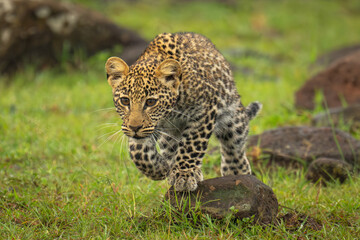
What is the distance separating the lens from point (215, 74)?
6246 millimetres

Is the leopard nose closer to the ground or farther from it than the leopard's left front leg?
farther from it

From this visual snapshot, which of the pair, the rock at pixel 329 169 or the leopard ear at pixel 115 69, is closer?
the leopard ear at pixel 115 69

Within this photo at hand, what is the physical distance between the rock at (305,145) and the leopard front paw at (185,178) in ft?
8.40

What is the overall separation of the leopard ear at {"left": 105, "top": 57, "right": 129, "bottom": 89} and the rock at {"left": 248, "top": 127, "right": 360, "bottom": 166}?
10.4ft

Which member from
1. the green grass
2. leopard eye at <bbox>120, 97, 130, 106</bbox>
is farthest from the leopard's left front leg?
leopard eye at <bbox>120, 97, 130, 106</bbox>

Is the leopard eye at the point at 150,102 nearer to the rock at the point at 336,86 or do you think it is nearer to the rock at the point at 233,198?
the rock at the point at 233,198

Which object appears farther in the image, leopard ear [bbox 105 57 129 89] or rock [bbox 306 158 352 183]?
rock [bbox 306 158 352 183]

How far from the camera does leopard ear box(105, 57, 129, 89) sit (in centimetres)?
541

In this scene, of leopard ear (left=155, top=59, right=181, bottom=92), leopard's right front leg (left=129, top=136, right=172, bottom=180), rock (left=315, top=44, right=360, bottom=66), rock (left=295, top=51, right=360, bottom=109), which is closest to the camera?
leopard ear (left=155, top=59, right=181, bottom=92)

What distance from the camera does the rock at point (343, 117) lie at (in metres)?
9.13

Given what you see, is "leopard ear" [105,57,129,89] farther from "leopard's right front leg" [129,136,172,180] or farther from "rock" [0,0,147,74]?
"rock" [0,0,147,74]

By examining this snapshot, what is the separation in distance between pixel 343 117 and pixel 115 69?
5.11 meters

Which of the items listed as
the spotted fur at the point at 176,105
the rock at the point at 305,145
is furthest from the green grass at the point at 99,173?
the spotted fur at the point at 176,105

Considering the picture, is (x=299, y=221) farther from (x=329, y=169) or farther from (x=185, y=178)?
(x=329, y=169)
